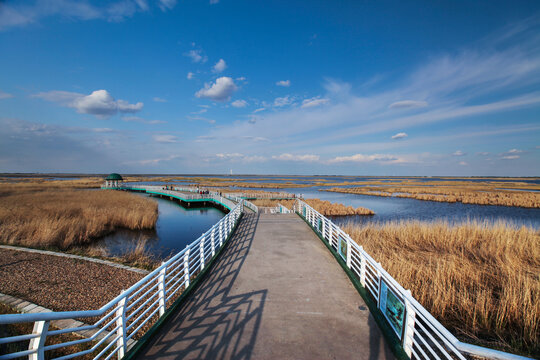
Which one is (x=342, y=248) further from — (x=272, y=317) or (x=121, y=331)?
(x=121, y=331)

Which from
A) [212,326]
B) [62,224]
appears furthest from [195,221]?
[212,326]

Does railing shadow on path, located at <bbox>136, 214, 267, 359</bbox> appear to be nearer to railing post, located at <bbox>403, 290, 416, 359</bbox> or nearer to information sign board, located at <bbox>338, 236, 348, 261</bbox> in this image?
railing post, located at <bbox>403, 290, 416, 359</bbox>

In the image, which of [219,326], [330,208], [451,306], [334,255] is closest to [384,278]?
[451,306]

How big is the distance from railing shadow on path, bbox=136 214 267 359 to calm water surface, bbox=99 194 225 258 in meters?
9.55

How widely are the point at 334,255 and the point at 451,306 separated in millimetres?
3674

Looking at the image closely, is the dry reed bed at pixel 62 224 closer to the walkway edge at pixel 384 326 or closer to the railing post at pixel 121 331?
the railing post at pixel 121 331

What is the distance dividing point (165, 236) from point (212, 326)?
17921mm

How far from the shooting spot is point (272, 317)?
5121 mm

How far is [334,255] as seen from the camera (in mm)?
9172

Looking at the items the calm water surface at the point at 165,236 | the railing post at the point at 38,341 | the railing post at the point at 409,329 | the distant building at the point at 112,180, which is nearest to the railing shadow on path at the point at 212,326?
the railing post at the point at 38,341

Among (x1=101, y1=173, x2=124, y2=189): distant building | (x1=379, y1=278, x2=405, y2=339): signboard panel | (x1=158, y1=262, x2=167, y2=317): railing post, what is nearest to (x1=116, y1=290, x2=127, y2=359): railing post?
(x1=158, y1=262, x2=167, y2=317): railing post

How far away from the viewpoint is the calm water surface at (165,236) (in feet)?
54.3

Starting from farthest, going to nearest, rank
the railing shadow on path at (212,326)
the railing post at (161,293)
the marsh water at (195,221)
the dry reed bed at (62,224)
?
the marsh water at (195,221) < the dry reed bed at (62,224) < the railing post at (161,293) < the railing shadow on path at (212,326)

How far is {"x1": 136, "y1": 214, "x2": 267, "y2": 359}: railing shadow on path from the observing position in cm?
412
